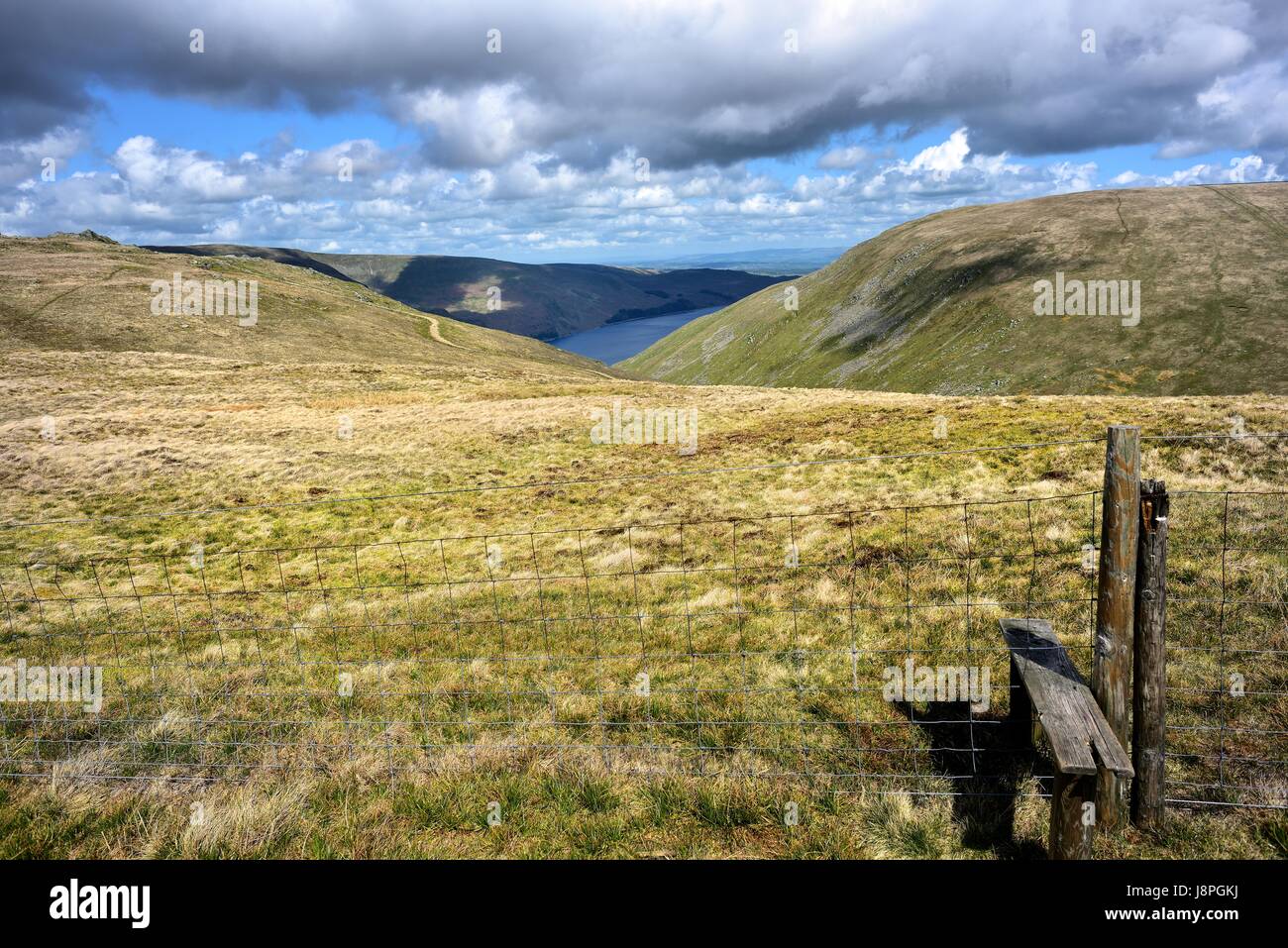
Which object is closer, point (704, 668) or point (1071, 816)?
point (1071, 816)

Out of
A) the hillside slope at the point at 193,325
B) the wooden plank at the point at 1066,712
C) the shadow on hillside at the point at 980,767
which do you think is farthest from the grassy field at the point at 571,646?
the hillside slope at the point at 193,325

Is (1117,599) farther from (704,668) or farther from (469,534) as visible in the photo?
(469,534)

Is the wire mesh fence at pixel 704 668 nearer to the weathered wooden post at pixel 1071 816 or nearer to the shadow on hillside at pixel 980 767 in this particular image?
the shadow on hillside at pixel 980 767

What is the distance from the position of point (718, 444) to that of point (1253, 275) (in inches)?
5643

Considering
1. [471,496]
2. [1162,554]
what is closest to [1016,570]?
[1162,554]

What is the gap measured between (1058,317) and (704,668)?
147 metres

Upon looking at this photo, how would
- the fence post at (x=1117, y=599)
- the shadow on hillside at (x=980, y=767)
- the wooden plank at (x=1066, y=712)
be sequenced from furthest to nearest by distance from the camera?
the shadow on hillside at (x=980, y=767) < the fence post at (x=1117, y=599) < the wooden plank at (x=1066, y=712)

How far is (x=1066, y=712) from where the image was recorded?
217 inches

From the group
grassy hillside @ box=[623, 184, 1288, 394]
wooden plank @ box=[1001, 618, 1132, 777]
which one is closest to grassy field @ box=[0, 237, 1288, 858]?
wooden plank @ box=[1001, 618, 1132, 777]

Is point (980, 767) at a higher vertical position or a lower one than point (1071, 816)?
lower

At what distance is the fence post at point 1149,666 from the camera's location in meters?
5.39

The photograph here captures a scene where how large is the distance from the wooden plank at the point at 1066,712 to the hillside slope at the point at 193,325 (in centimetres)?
6533

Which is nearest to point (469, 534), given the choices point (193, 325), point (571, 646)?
point (571, 646)
